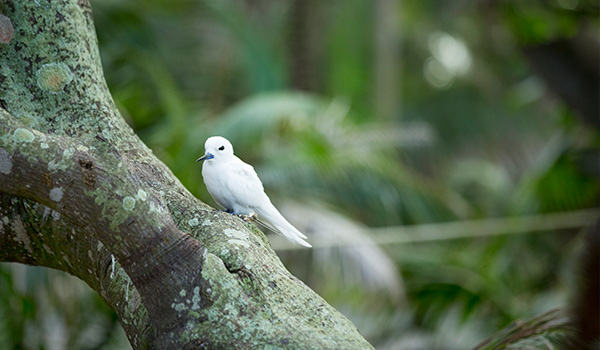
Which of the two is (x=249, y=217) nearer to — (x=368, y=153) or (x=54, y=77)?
(x=54, y=77)

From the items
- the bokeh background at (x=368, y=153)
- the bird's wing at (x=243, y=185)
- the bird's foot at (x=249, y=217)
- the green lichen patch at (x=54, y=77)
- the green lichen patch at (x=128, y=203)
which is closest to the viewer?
the green lichen patch at (x=128, y=203)

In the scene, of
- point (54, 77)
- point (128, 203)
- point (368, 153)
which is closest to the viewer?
point (128, 203)

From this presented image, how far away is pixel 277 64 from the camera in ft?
26.2

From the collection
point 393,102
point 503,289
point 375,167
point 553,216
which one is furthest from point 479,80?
point 375,167

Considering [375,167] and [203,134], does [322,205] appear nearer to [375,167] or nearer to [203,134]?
[375,167]

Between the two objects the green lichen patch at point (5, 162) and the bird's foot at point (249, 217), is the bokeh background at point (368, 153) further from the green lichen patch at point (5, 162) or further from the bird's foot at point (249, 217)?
the green lichen patch at point (5, 162)

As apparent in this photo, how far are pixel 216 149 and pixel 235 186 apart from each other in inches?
7.5

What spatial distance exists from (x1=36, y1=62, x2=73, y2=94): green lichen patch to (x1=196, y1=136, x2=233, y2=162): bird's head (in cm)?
64

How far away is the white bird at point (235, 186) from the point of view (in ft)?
9.30

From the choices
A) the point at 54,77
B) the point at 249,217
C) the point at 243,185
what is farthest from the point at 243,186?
the point at 54,77

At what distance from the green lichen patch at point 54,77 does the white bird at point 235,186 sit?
0.64 meters

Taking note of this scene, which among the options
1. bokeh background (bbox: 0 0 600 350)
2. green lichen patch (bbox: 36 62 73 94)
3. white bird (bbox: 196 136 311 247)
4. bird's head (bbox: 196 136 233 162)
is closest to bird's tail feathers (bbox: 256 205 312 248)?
white bird (bbox: 196 136 311 247)

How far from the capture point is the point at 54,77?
2.49 m

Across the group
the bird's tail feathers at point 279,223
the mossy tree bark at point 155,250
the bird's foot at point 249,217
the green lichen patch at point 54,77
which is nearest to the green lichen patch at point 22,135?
the mossy tree bark at point 155,250
